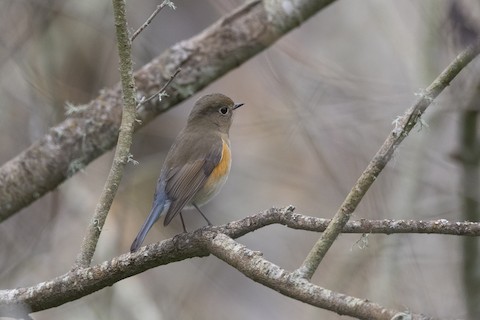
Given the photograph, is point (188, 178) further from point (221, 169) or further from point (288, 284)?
point (288, 284)

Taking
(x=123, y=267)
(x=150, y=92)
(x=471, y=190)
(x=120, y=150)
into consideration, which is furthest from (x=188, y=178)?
(x=471, y=190)

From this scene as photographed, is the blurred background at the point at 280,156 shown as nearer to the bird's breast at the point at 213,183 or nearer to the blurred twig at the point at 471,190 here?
the blurred twig at the point at 471,190

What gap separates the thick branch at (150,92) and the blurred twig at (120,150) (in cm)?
134

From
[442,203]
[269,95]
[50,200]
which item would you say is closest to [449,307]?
[442,203]

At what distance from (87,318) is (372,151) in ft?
9.42

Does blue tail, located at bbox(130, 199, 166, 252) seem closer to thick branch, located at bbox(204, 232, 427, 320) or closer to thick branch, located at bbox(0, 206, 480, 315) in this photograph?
thick branch, located at bbox(0, 206, 480, 315)

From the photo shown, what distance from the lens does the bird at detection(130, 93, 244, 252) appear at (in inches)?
153

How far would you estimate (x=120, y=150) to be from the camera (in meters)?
3.08

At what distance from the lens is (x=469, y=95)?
4.50 metres

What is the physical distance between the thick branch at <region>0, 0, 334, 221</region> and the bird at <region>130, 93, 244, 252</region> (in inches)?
8.0

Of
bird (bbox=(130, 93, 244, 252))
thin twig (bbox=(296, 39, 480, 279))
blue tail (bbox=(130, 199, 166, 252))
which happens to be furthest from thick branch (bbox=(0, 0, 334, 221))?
thin twig (bbox=(296, 39, 480, 279))

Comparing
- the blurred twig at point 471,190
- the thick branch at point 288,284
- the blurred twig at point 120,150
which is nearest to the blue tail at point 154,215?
the blurred twig at point 120,150

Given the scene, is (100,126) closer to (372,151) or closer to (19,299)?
(19,299)

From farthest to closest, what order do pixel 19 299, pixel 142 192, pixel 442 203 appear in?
1. pixel 142 192
2. pixel 442 203
3. pixel 19 299
